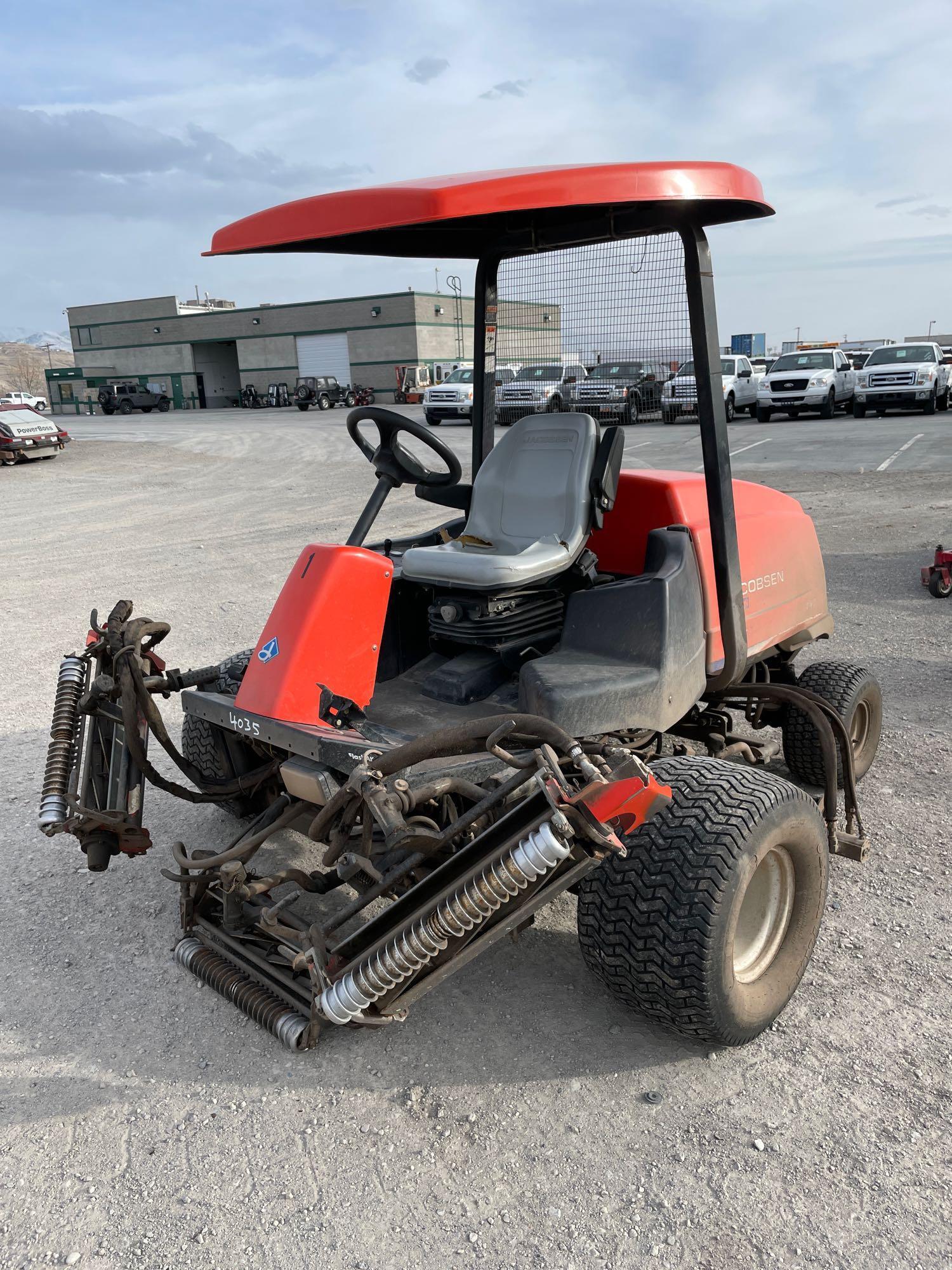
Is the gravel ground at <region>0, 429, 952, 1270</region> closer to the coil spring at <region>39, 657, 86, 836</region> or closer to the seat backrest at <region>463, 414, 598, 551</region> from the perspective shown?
the coil spring at <region>39, 657, 86, 836</region>

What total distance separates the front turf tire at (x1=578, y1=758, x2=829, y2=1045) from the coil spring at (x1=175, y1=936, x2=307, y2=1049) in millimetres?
810

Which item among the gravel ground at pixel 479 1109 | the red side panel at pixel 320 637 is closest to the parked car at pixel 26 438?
the gravel ground at pixel 479 1109

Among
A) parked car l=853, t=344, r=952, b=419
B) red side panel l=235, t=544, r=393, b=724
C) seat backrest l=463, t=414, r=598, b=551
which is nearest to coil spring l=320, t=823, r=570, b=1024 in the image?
red side panel l=235, t=544, r=393, b=724

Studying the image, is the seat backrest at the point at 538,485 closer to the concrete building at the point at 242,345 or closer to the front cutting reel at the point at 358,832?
Result: the front cutting reel at the point at 358,832

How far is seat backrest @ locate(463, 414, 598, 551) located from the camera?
11.3 feet

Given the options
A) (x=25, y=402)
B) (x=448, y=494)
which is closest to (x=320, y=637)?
(x=448, y=494)

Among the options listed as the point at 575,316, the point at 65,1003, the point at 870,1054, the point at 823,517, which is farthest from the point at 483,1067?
the point at 823,517

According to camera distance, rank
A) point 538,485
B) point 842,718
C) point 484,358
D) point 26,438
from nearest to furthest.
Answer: point 538,485, point 842,718, point 484,358, point 26,438

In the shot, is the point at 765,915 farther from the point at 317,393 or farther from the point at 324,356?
the point at 324,356

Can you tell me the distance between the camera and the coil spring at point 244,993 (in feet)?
8.65

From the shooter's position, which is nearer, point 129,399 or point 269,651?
point 269,651

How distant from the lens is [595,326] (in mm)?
3592

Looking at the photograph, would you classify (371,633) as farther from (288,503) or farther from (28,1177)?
(288,503)

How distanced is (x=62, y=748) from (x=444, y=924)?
5.11 ft
